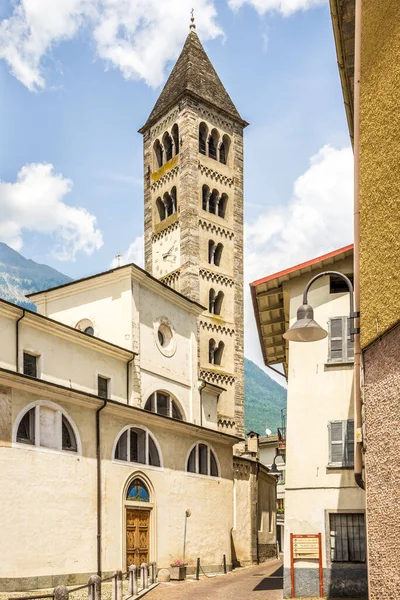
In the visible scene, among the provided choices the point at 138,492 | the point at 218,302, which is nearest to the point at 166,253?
the point at 218,302

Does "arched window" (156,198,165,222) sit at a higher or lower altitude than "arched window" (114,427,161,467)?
higher

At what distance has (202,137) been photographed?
227 ft

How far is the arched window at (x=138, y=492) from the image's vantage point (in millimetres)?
28875

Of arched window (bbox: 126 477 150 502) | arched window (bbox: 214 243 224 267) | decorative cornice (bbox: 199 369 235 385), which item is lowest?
arched window (bbox: 126 477 150 502)

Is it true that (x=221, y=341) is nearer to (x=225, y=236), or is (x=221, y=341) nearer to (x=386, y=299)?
(x=225, y=236)

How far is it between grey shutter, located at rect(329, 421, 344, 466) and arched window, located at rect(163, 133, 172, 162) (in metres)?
50.3

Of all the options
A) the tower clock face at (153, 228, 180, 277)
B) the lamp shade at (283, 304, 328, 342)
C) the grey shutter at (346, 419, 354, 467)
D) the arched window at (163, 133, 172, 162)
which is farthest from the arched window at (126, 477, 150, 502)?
the arched window at (163, 133, 172, 162)

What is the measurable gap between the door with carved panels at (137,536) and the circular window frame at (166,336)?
31.2 ft

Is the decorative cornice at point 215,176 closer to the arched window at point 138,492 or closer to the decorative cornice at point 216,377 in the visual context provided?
the decorative cornice at point 216,377

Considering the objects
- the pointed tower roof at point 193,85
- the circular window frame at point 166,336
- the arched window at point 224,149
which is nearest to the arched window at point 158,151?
the pointed tower roof at point 193,85

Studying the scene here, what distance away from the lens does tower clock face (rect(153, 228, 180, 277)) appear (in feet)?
215

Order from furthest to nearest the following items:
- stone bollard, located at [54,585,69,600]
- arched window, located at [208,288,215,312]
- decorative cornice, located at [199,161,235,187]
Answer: decorative cornice, located at [199,161,235,187] < arched window, located at [208,288,215,312] < stone bollard, located at [54,585,69,600]

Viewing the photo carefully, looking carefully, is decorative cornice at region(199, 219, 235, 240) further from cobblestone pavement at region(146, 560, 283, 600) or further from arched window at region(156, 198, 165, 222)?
cobblestone pavement at region(146, 560, 283, 600)

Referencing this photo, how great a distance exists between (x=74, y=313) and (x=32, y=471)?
13.9 m
